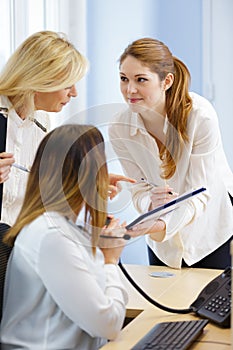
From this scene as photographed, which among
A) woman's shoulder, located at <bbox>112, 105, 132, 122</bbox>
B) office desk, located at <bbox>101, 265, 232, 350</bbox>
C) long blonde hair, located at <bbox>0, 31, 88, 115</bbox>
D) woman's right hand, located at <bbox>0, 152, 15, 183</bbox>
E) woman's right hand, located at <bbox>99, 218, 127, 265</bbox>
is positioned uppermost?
long blonde hair, located at <bbox>0, 31, 88, 115</bbox>

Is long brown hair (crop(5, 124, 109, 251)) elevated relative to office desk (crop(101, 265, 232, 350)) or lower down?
elevated

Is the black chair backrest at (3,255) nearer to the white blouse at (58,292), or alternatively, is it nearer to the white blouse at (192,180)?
the white blouse at (58,292)

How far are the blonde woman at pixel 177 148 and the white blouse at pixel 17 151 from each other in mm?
266

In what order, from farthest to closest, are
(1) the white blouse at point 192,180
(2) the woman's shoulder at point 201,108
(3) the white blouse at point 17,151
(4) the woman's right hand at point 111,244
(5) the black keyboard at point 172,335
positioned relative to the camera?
(2) the woman's shoulder at point 201,108, (1) the white blouse at point 192,180, (3) the white blouse at point 17,151, (4) the woman's right hand at point 111,244, (5) the black keyboard at point 172,335

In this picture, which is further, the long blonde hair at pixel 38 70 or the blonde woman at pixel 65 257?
the long blonde hair at pixel 38 70

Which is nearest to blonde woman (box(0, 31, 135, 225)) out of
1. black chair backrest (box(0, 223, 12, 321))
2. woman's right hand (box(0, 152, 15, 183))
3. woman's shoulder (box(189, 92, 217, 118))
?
woman's right hand (box(0, 152, 15, 183))

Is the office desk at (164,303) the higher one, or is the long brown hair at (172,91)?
the long brown hair at (172,91)

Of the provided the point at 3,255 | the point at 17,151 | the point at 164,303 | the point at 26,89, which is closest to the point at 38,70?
the point at 26,89

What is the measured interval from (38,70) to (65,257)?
0.73 meters

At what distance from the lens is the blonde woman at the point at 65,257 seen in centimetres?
140

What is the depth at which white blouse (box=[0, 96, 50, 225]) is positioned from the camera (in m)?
1.97

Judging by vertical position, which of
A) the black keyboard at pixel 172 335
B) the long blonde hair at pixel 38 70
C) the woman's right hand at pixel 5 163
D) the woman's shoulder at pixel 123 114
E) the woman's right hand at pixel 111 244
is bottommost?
the black keyboard at pixel 172 335

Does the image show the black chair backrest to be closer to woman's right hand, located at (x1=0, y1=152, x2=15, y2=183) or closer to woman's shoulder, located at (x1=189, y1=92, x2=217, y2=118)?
woman's right hand, located at (x1=0, y1=152, x2=15, y2=183)

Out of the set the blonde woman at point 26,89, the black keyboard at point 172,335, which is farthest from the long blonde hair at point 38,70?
the black keyboard at point 172,335
